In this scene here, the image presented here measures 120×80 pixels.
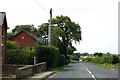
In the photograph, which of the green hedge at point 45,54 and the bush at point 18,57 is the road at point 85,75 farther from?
the bush at point 18,57

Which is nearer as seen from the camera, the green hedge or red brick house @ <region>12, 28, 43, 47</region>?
the green hedge

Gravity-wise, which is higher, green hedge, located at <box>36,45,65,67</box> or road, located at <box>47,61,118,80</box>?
green hedge, located at <box>36,45,65,67</box>

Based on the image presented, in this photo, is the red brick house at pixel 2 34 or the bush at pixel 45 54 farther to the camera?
the bush at pixel 45 54

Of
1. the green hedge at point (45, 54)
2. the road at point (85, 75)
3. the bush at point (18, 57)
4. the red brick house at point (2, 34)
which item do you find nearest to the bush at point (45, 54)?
the green hedge at point (45, 54)

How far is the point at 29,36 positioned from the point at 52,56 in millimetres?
36863

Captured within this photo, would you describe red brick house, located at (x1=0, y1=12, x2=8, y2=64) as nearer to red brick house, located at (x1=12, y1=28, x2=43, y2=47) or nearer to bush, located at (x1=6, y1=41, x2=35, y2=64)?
bush, located at (x1=6, y1=41, x2=35, y2=64)

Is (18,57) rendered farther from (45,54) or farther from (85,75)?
(85,75)

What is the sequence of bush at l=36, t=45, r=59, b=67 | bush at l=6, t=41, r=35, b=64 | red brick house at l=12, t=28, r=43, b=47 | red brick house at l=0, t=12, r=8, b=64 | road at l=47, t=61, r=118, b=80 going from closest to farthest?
road at l=47, t=61, r=118, b=80 < red brick house at l=0, t=12, r=8, b=64 < bush at l=36, t=45, r=59, b=67 < bush at l=6, t=41, r=35, b=64 < red brick house at l=12, t=28, r=43, b=47

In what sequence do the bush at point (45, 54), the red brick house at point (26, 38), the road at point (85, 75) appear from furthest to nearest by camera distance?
the red brick house at point (26, 38), the bush at point (45, 54), the road at point (85, 75)

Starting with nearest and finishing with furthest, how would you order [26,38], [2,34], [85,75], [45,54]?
[85,75]
[2,34]
[45,54]
[26,38]

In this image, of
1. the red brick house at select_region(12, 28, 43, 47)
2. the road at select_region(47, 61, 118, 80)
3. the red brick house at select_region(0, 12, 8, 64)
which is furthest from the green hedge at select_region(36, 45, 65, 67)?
the red brick house at select_region(12, 28, 43, 47)

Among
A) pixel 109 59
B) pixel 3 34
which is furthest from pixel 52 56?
pixel 109 59

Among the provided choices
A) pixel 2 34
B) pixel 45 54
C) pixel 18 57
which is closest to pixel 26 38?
pixel 18 57

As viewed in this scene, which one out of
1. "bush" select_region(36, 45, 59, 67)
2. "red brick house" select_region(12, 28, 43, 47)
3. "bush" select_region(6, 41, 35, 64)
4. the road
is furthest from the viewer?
"red brick house" select_region(12, 28, 43, 47)
